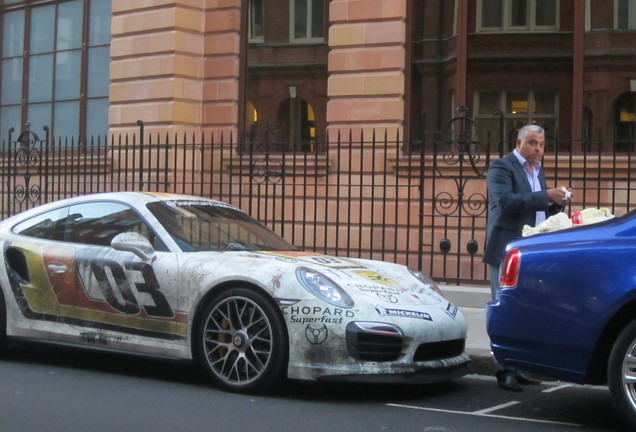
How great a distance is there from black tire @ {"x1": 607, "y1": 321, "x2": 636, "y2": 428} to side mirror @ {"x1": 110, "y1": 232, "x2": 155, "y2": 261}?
131 inches

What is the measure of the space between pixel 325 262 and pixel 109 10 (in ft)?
38.1

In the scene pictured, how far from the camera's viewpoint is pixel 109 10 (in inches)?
696

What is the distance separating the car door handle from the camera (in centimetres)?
775

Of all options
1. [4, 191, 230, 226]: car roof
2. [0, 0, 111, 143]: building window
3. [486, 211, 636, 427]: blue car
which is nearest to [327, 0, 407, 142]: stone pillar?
[0, 0, 111, 143]: building window

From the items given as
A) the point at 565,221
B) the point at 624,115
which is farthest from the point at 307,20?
the point at 565,221

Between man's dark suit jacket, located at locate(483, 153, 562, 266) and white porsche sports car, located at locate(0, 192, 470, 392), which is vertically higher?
man's dark suit jacket, located at locate(483, 153, 562, 266)

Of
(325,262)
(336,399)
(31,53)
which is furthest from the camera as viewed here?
(31,53)

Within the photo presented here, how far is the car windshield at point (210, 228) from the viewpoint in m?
7.55

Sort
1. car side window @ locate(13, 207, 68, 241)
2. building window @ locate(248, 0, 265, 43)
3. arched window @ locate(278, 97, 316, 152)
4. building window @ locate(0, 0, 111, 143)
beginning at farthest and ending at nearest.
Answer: building window @ locate(0, 0, 111, 143), building window @ locate(248, 0, 265, 43), arched window @ locate(278, 97, 316, 152), car side window @ locate(13, 207, 68, 241)

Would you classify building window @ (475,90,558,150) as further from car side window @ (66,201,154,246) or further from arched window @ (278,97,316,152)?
car side window @ (66,201,154,246)

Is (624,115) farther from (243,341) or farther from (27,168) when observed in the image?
(27,168)

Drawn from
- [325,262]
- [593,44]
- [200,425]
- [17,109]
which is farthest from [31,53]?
[200,425]

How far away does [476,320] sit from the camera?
10422 millimetres

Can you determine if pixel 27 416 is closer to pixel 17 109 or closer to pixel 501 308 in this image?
pixel 501 308
